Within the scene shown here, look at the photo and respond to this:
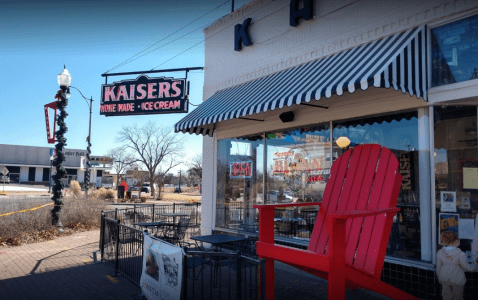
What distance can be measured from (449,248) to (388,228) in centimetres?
86

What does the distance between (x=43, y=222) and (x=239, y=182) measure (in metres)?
6.74

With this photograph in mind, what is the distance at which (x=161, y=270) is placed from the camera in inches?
193

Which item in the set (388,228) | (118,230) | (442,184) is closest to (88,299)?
(118,230)

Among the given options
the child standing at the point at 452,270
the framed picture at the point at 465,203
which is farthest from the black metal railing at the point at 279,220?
the child standing at the point at 452,270

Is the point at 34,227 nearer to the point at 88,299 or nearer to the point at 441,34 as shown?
the point at 88,299

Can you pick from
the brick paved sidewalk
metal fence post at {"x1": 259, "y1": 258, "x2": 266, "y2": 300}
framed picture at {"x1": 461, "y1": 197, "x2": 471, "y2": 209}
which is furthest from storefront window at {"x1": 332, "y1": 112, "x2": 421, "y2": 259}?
the brick paved sidewalk

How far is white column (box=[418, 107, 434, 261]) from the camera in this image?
5.45 metres

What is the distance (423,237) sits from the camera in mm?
5504

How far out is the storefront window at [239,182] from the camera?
28.9ft

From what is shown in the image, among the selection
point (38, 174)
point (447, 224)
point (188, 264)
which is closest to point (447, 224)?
point (447, 224)

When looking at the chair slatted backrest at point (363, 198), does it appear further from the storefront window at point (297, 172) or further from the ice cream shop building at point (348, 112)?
the storefront window at point (297, 172)

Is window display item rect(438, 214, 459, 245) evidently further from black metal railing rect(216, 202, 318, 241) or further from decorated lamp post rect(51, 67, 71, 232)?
decorated lamp post rect(51, 67, 71, 232)

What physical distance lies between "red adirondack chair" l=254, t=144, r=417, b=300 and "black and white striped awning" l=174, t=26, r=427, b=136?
3.18 ft

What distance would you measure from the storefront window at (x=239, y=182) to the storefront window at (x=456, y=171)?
397 centimetres
